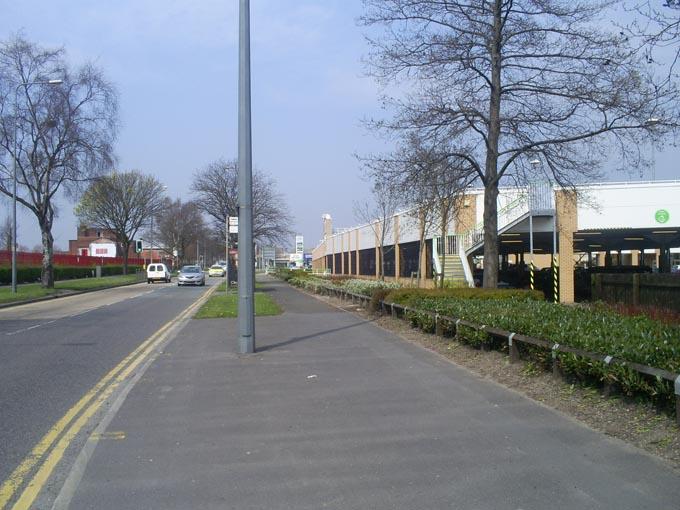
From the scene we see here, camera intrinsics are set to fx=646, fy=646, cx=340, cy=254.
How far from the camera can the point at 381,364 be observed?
1020 centimetres

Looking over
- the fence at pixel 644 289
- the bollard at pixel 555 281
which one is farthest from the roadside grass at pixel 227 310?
the bollard at pixel 555 281

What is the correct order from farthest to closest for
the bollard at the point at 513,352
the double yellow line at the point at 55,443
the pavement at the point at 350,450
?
the bollard at the point at 513,352
the double yellow line at the point at 55,443
the pavement at the point at 350,450

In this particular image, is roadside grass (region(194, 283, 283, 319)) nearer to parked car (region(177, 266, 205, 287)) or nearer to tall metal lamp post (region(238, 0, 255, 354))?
tall metal lamp post (region(238, 0, 255, 354))

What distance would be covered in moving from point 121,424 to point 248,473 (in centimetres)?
223

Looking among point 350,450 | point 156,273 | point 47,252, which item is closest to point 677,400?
point 350,450

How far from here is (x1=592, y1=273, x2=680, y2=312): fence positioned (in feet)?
56.8

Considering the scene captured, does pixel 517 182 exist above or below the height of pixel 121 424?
above

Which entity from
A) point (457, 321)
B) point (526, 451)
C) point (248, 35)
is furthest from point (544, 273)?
point (526, 451)

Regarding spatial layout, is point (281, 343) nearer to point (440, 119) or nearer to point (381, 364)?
point (381, 364)

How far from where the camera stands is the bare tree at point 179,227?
278 feet

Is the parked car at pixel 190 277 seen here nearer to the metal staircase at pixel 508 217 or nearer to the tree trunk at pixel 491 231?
the metal staircase at pixel 508 217

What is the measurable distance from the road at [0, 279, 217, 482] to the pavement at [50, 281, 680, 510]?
0.76m

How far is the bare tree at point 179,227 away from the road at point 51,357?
206ft

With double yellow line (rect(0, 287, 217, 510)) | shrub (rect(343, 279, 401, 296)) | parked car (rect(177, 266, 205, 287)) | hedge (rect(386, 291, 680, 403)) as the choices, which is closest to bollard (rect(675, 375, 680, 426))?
hedge (rect(386, 291, 680, 403))
